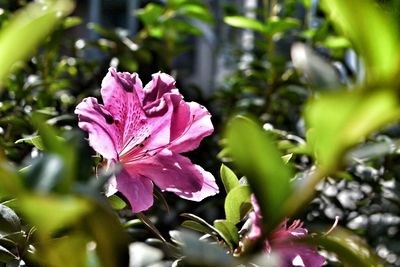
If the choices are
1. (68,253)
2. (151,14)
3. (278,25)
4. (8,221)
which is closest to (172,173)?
(8,221)

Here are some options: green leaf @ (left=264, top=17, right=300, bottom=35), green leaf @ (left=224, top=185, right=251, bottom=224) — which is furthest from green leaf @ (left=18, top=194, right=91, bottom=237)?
green leaf @ (left=264, top=17, right=300, bottom=35)

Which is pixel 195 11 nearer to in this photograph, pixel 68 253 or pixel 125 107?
pixel 125 107

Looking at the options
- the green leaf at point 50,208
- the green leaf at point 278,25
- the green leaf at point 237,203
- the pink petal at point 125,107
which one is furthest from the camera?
the green leaf at point 278,25

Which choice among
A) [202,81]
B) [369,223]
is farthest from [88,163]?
[202,81]

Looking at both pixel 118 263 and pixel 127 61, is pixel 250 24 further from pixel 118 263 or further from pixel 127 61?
pixel 118 263

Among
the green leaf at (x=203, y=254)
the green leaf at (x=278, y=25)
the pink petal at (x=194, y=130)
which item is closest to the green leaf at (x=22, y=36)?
the green leaf at (x=203, y=254)

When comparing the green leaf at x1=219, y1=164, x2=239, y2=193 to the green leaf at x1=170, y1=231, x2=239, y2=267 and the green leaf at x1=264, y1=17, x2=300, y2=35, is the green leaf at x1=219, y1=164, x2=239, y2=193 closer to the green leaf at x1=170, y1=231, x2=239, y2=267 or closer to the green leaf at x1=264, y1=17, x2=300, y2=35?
the green leaf at x1=170, y1=231, x2=239, y2=267

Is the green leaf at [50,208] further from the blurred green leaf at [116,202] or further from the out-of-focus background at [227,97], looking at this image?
the out-of-focus background at [227,97]
